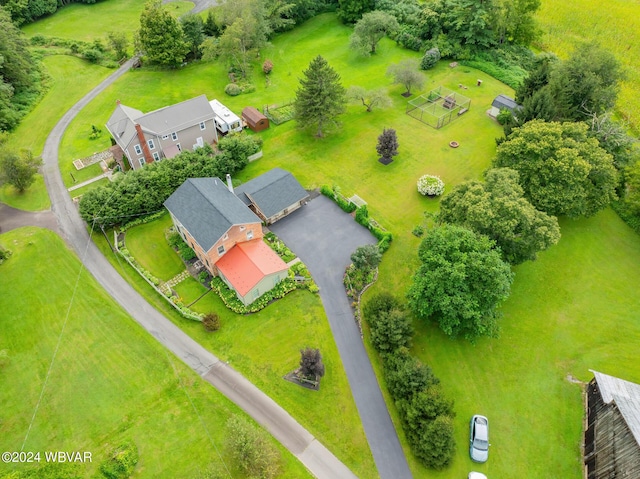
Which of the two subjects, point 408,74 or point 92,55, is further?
point 92,55

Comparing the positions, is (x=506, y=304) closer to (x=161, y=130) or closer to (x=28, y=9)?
(x=161, y=130)

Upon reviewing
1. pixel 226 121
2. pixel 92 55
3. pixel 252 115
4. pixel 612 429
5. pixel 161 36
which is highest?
pixel 161 36

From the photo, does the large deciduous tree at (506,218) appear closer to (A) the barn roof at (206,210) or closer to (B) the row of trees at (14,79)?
(A) the barn roof at (206,210)

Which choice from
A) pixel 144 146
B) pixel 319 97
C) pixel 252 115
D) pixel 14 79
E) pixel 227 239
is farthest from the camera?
pixel 14 79

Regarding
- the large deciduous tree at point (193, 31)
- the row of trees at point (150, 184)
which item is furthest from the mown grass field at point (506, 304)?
the large deciduous tree at point (193, 31)

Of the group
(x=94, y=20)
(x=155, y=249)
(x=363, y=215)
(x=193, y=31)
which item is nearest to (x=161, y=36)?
(x=193, y=31)

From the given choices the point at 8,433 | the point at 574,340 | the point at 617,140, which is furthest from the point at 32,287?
the point at 617,140

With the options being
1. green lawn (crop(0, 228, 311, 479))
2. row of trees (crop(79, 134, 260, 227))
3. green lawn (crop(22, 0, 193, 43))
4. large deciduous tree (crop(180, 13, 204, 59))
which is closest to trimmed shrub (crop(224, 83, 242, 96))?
large deciduous tree (crop(180, 13, 204, 59))
